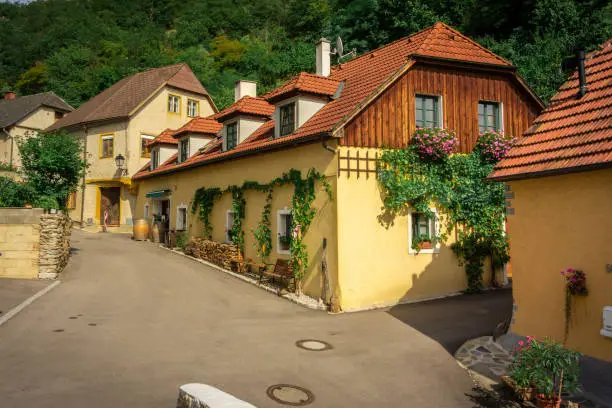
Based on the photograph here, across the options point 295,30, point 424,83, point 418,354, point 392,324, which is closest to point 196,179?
point 424,83

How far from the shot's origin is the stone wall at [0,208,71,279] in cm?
1407

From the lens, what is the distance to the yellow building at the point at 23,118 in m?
36.6

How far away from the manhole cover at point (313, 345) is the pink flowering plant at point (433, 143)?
692cm

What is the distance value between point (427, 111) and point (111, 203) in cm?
2393

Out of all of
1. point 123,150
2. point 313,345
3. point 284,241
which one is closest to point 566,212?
point 313,345

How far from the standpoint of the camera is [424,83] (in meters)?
14.0

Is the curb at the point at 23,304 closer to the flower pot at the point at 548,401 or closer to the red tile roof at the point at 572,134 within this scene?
the flower pot at the point at 548,401

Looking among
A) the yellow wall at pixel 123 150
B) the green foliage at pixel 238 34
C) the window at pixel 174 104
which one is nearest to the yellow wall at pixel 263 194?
the yellow wall at pixel 123 150

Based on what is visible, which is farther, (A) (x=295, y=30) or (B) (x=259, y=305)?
(A) (x=295, y=30)

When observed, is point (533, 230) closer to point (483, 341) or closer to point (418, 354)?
point (483, 341)

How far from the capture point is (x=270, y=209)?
1542 centimetres

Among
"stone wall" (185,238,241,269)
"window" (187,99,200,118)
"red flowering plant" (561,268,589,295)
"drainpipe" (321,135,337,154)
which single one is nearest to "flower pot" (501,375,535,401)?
"red flowering plant" (561,268,589,295)

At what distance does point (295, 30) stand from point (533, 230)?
183ft

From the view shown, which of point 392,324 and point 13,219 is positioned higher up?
point 13,219
